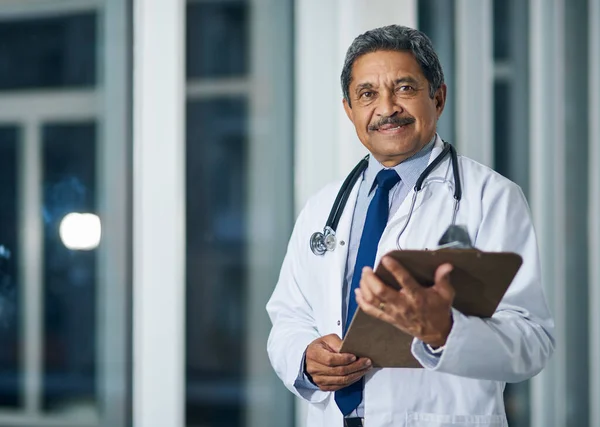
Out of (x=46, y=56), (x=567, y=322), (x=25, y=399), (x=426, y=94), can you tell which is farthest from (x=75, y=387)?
(x=567, y=322)

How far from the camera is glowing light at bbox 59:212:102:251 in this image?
216cm

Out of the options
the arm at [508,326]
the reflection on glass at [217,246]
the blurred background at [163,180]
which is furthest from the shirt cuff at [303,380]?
the reflection on glass at [217,246]

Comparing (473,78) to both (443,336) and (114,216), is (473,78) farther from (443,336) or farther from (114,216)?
Answer: (443,336)

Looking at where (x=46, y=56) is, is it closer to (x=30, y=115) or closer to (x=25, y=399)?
Answer: (x=30, y=115)

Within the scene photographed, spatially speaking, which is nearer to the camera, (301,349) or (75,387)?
(301,349)

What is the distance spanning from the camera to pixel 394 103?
1269 millimetres

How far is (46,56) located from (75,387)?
1.11 m

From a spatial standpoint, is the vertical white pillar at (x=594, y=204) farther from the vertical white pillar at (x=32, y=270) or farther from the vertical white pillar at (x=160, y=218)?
the vertical white pillar at (x=32, y=270)

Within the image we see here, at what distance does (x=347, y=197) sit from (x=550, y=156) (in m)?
1.30

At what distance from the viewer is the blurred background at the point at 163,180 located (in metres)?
2.10

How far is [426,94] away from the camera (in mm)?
1283

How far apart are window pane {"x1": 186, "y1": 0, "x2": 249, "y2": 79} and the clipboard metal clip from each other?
134 centimetres

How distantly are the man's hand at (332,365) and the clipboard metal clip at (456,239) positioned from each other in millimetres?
305

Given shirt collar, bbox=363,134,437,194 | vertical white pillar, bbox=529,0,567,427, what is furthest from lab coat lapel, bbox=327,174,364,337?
vertical white pillar, bbox=529,0,567,427
